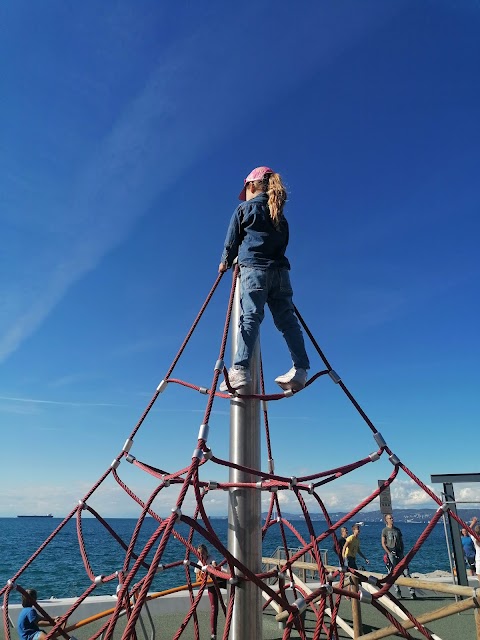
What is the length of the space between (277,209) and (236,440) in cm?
174

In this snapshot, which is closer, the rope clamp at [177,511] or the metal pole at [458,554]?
the rope clamp at [177,511]

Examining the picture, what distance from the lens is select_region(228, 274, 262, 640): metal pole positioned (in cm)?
285

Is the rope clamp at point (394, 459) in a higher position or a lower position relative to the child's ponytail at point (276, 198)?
lower

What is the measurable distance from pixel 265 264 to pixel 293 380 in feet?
2.95

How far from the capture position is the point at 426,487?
133 inches

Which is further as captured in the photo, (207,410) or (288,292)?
(288,292)

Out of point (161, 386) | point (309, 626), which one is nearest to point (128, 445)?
point (161, 386)

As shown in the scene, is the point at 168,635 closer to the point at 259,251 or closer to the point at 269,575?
the point at 269,575

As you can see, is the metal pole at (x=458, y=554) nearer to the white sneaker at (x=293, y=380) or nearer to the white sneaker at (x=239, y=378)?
the white sneaker at (x=293, y=380)

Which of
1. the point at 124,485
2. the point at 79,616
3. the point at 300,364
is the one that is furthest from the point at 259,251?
the point at 79,616

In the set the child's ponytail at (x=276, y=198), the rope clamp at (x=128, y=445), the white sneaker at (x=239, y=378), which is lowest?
the rope clamp at (x=128, y=445)

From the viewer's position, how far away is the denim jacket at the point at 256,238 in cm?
365

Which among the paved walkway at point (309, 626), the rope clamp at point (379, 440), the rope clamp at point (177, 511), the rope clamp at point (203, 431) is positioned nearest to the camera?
the rope clamp at point (177, 511)

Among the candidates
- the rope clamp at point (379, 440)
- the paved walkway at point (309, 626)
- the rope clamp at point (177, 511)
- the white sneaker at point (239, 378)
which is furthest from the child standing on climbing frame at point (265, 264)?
the paved walkway at point (309, 626)
